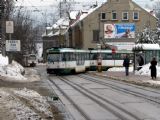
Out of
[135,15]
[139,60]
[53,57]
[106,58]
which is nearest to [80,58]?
[53,57]

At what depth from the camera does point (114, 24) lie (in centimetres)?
9694

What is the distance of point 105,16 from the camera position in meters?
97.7

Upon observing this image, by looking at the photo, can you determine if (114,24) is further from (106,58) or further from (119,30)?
(106,58)

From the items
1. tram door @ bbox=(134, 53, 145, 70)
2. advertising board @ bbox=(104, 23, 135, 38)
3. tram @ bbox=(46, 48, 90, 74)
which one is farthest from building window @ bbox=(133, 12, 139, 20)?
tram door @ bbox=(134, 53, 145, 70)

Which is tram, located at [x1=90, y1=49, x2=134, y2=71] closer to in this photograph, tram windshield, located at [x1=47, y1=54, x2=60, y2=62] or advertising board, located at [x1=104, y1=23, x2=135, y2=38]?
tram windshield, located at [x1=47, y1=54, x2=60, y2=62]

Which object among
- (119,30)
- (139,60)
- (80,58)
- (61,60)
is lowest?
(80,58)

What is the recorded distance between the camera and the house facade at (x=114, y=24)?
318ft

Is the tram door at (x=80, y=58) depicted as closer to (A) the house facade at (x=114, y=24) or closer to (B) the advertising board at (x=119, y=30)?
(A) the house facade at (x=114, y=24)

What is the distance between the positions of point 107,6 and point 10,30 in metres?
57.9

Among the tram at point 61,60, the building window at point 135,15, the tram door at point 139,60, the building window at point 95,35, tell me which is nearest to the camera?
the tram door at point 139,60

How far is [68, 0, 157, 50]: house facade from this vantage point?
9700cm

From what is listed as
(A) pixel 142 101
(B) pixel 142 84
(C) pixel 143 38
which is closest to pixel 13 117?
(A) pixel 142 101

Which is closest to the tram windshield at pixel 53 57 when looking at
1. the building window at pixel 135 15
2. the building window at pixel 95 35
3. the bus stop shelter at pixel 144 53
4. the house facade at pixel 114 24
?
the bus stop shelter at pixel 144 53

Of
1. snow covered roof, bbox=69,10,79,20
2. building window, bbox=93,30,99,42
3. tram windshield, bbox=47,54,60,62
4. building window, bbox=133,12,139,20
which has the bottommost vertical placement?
tram windshield, bbox=47,54,60,62
